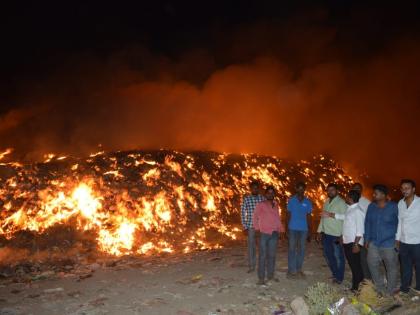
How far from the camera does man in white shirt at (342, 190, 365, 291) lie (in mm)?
6461

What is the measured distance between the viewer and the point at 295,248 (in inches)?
308

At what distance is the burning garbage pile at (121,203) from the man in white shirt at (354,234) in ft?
18.7

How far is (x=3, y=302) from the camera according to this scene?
710 cm

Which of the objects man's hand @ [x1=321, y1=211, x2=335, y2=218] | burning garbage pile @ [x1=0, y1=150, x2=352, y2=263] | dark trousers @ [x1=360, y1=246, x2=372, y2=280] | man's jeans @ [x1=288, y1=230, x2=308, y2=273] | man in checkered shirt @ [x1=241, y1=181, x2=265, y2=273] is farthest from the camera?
burning garbage pile @ [x1=0, y1=150, x2=352, y2=263]

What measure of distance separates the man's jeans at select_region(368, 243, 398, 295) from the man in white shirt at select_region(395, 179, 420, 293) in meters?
0.18

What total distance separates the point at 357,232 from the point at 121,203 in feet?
27.1

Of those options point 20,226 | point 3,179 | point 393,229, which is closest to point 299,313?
point 393,229

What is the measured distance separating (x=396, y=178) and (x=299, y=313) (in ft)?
57.8

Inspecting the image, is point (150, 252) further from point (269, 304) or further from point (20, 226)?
point (269, 304)

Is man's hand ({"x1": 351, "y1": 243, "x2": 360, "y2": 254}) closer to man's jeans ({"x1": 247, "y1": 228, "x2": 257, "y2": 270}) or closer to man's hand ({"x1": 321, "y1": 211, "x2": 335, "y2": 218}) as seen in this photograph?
man's hand ({"x1": 321, "y1": 211, "x2": 335, "y2": 218})

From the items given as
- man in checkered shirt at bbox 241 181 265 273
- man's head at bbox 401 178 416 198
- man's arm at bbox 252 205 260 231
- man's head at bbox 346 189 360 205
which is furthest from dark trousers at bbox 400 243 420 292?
man in checkered shirt at bbox 241 181 265 273

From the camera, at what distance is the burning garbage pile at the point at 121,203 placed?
37.7ft

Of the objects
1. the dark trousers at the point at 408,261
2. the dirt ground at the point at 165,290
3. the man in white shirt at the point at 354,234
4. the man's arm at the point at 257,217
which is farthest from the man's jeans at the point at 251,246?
the dark trousers at the point at 408,261

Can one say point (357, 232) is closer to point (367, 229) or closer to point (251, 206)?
point (367, 229)
